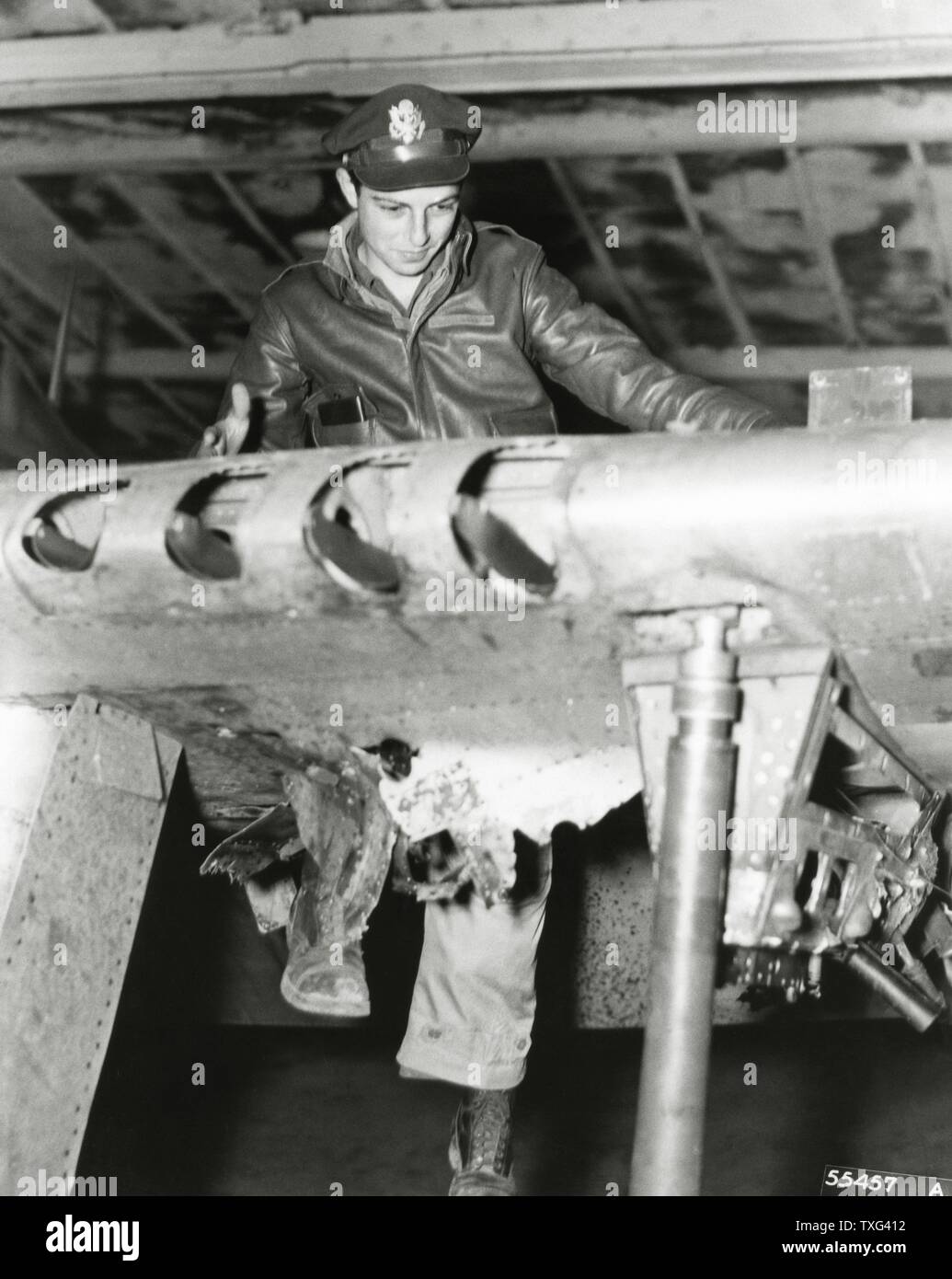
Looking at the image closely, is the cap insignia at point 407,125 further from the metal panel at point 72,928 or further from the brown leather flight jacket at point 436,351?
the metal panel at point 72,928

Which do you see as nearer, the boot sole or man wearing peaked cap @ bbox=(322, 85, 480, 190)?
the boot sole

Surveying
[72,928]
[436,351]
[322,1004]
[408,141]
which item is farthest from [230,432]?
[322,1004]

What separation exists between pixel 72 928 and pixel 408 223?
4.86 ft

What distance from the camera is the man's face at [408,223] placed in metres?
2.92

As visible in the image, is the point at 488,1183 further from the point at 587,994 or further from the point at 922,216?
the point at 922,216

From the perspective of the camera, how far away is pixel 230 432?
2619 mm

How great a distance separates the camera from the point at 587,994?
402 cm

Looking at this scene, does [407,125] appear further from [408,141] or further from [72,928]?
[72,928]

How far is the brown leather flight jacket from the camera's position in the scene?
9.86ft

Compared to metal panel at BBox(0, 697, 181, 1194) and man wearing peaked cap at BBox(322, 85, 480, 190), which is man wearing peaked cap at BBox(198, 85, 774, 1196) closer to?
man wearing peaked cap at BBox(322, 85, 480, 190)

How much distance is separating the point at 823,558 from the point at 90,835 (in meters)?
1.32

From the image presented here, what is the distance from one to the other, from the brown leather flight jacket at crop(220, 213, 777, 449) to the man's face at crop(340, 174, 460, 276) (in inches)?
1.8

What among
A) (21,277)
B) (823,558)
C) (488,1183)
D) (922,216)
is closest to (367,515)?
(823,558)

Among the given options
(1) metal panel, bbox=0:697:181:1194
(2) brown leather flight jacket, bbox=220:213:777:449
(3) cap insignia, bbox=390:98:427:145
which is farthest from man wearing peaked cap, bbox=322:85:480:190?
(1) metal panel, bbox=0:697:181:1194
